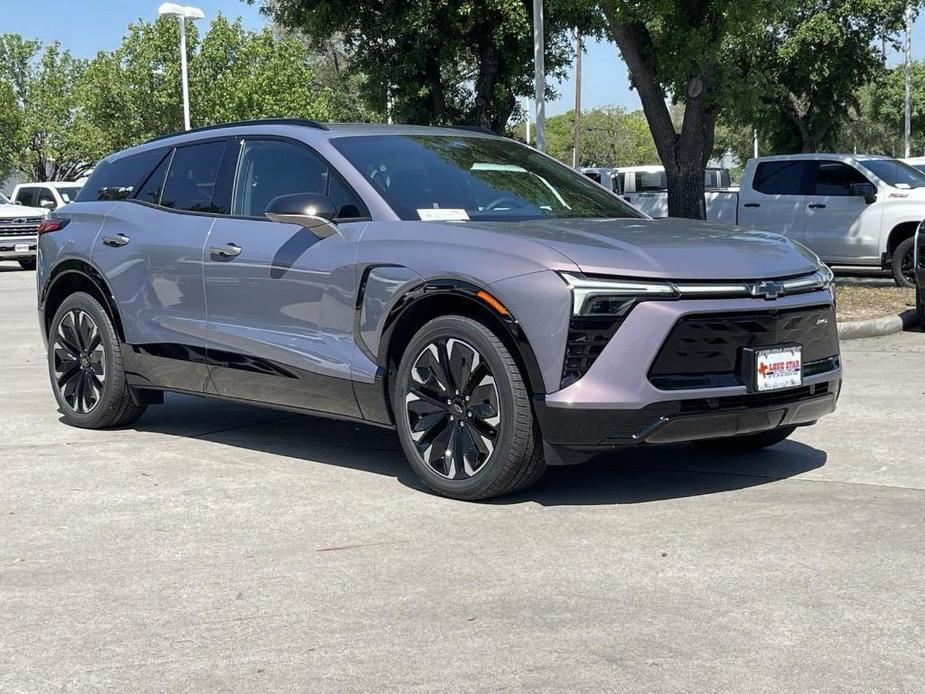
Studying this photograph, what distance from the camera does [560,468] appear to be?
21.4 feet

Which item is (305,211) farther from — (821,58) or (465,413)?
(821,58)

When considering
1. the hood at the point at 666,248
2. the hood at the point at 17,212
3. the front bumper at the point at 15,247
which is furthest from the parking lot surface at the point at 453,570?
the hood at the point at 17,212

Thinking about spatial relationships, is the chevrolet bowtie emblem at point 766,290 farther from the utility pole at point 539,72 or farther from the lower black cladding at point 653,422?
the utility pole at point 539,72

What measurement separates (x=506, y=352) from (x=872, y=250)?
13499 mm

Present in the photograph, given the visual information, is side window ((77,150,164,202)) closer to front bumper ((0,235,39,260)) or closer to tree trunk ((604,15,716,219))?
tree trunk ((604,15,716,219))

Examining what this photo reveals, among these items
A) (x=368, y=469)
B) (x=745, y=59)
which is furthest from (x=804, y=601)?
(x=745, y=59)

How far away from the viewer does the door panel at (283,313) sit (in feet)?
20.2

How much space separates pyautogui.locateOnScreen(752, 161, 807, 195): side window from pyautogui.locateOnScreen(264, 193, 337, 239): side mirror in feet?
45.0

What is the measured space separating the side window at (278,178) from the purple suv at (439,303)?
0.01 meters

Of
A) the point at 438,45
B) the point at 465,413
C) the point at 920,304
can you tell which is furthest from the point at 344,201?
the point at 438,45

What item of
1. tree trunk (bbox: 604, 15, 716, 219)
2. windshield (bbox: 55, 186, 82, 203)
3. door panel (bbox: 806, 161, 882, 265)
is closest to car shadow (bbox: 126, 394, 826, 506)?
tree trunk (bbox: 604, 15, 716, 219)

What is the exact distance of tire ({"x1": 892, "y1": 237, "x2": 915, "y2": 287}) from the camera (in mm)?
17062

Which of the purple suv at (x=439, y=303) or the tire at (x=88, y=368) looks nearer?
the purple suv at (x=439, y=303)

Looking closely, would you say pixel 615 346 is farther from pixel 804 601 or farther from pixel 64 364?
pixel 64 364
